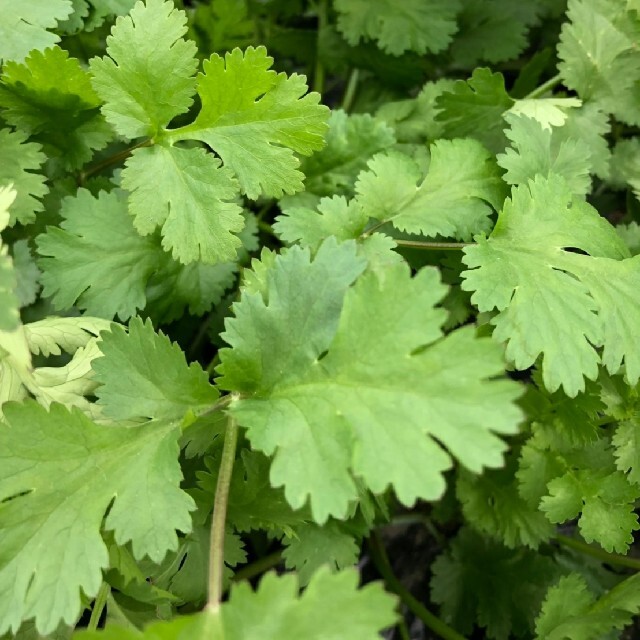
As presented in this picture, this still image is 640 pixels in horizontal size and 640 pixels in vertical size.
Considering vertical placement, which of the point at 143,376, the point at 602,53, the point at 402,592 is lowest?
the point at 402,592

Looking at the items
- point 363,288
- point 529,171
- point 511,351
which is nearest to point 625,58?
point 529,171

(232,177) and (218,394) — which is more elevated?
(232,177)

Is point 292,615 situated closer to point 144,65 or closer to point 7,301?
point 7,301

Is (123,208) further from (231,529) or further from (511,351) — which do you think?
(511,351)

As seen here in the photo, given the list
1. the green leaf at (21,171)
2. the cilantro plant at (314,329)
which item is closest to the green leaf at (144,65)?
the cilantro plant at (314,329)

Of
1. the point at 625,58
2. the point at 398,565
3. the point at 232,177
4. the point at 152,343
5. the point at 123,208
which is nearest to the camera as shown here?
the point at 152,343

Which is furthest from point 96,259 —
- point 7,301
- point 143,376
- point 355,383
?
point 355,383

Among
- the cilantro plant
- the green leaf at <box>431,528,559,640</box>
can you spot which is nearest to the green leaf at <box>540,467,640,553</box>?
the cilantro plant
